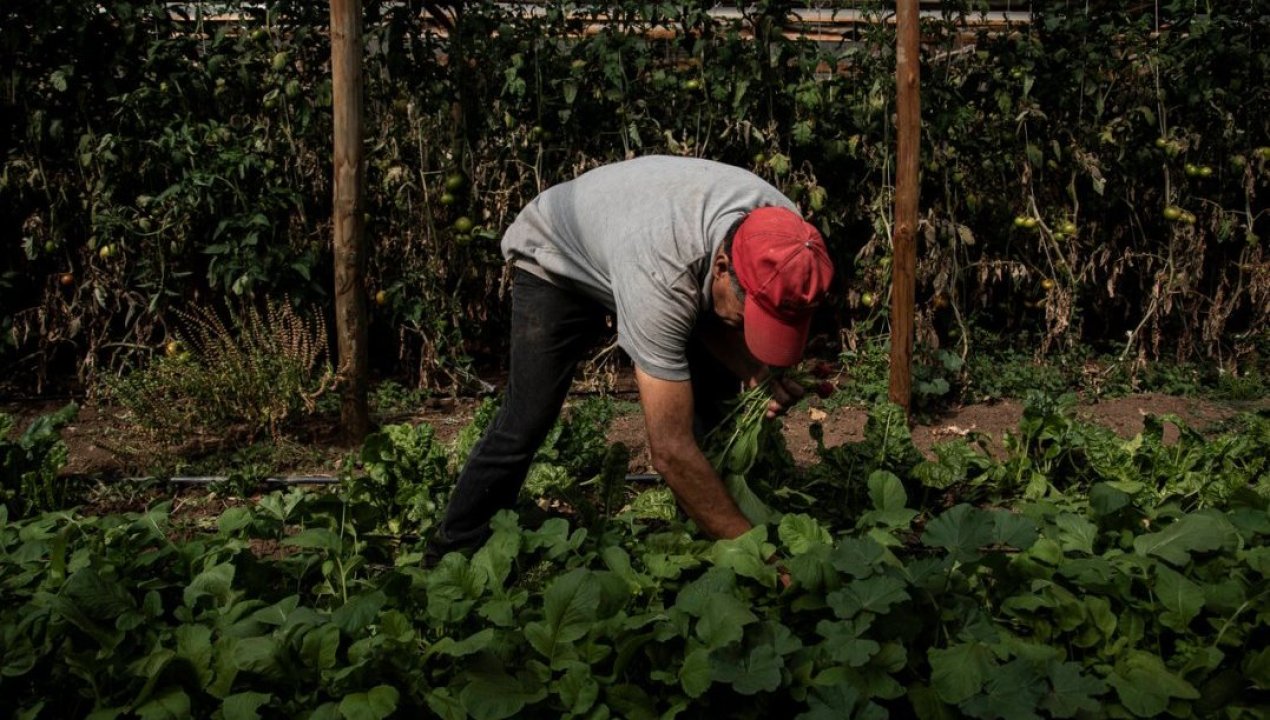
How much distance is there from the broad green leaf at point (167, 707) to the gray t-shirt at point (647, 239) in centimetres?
124

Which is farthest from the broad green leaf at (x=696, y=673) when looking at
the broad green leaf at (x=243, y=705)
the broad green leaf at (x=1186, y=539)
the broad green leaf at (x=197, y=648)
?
the broad green leaf at (x=1186, y=539)

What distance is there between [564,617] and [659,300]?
773mm

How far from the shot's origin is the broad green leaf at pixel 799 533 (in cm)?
303

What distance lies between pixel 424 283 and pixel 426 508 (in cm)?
222

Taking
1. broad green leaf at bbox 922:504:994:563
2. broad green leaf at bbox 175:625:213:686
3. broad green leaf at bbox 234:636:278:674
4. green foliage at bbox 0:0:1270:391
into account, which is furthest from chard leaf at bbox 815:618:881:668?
green foliage at bbox 0:0:1270:391

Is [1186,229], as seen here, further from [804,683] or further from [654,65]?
[804,683]

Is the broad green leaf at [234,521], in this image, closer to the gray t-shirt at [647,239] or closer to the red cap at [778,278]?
the gray t-shirt at [647,239]

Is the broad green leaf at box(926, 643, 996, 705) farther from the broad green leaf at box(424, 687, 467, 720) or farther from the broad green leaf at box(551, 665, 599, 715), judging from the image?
the broad green leaf at box(424, 687, 467, 720)

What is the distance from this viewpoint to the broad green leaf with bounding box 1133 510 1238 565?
9.68 ft

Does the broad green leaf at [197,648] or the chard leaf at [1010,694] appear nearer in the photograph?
the chard leaf at [1010,694]

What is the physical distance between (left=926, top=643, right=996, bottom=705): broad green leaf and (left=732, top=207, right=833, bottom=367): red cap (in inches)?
30.6

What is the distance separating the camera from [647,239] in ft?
9.48

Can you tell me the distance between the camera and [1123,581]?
9.55 ft

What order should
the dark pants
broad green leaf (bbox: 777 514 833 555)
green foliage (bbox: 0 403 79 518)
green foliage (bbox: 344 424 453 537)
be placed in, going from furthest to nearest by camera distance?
green foliage (bbox: 0 403 79 518) < green foliage (bbox: 344 424 453 537) < the dark pants < broad green leaf (bbox: 777 514 833 555)
